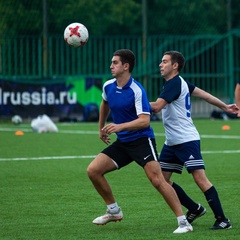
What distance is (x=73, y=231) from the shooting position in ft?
32.8

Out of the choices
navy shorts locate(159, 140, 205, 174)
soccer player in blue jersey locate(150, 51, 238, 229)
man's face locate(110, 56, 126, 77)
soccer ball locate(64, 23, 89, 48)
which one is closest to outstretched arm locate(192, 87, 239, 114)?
soccer player in blue jersey locate(150, 51, 238, 229)

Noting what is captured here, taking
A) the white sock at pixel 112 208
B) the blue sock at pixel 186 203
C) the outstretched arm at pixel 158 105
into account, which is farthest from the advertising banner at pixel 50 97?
the outstretched arm at pixel 158 105

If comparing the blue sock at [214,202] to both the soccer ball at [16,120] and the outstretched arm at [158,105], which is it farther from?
the soccer ball at [16,120]

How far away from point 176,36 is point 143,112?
24210mm

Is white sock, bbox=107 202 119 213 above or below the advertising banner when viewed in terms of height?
above

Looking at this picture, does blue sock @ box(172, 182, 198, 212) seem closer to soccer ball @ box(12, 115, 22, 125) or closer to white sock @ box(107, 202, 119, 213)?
white sock @ box(107, 202, 119, 213)

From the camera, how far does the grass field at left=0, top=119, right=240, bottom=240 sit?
32.8 feet

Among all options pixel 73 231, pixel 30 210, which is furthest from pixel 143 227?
pixel 30 210

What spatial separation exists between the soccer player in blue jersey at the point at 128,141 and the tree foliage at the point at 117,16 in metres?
20.9

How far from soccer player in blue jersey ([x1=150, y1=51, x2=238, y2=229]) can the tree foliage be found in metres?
20.7

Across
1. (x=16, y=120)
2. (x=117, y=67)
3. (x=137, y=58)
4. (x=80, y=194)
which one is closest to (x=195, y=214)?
(x=117, y=67)

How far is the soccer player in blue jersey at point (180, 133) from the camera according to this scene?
10172 mm

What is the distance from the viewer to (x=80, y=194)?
520 inches

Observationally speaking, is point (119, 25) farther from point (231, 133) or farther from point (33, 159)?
point (33, 159)
